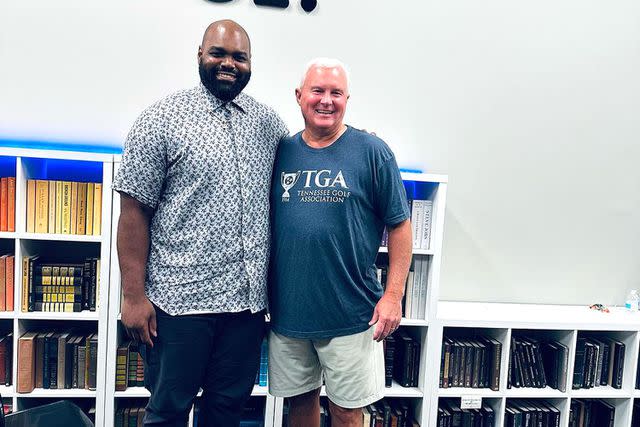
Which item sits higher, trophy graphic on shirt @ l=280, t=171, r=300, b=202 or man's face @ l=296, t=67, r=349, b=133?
man's face @ l=296, t=67, r=349, b=133

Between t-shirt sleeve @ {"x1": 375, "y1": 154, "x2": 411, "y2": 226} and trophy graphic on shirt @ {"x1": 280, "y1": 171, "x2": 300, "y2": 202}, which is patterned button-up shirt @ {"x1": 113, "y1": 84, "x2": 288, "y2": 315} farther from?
t-shirt sleeve @ {"x1": 375, "y1": 154, "x2": 411, "y2": 226}

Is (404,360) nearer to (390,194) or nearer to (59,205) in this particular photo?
(390,194)

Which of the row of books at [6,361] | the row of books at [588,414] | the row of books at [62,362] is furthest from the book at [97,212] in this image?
the row of books at [588,414]

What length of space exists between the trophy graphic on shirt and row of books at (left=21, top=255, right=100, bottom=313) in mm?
1013

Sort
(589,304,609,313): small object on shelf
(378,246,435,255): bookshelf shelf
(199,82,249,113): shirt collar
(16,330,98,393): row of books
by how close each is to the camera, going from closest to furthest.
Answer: (199,82,249,113): shirt collar < (16,330,98,393): row of books < (378,246,435,255): bookshelf shelf < (589,304,609,313): small object on shelf

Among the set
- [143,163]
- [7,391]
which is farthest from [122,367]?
[143,163]

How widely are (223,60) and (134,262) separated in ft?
2.13

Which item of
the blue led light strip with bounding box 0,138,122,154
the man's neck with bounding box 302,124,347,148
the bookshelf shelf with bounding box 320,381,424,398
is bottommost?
the bookshelf shelf with bounding box 320,381,424,398

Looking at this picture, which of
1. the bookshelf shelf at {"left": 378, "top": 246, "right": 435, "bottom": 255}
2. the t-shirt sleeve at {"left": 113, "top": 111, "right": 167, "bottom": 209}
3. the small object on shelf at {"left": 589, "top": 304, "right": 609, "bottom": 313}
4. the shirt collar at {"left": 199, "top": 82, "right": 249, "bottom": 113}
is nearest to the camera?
the t-shirt sleeve at {"left": 113, "top": 111, "right": 167, "bottom": 209}

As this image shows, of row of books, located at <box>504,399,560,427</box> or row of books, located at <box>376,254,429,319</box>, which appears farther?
row of books, located at <box>504,399,560,427</box>

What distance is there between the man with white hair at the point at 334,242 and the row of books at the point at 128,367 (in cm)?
83

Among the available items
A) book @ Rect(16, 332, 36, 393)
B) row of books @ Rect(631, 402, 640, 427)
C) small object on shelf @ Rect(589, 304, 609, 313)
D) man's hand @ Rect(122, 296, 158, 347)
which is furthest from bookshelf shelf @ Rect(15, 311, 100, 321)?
row of books @ Rect(631, 402, 640, 427)

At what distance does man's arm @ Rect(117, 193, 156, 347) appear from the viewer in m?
1.40

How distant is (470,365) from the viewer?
232 cm
